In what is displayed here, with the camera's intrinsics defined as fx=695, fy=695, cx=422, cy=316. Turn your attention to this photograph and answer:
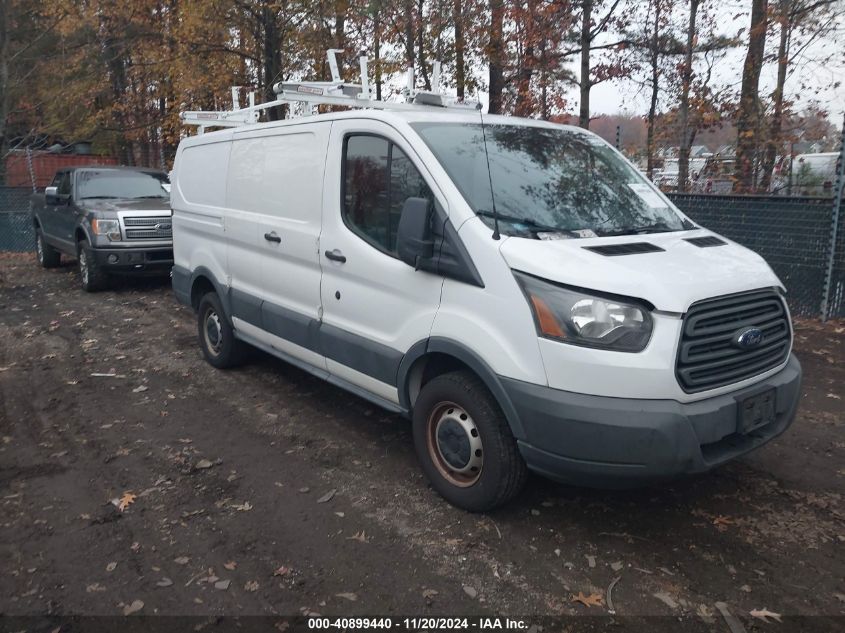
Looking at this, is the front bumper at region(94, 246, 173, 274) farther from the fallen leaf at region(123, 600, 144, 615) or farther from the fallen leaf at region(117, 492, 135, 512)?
the fallen leaf at region(123, 600, 144, 615)

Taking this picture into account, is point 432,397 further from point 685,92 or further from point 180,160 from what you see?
point 685,92

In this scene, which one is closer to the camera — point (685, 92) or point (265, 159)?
point (265, 159)

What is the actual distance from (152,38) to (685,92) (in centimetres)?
1531

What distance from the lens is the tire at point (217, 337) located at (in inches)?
258

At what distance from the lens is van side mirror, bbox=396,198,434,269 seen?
3803 mm

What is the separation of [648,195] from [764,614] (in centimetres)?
265

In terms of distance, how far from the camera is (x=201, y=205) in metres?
6.71

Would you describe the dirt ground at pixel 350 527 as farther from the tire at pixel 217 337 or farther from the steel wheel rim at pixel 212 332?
the steel wheel rim at pixel 212 332

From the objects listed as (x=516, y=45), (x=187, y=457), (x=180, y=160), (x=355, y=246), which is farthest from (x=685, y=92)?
(x=187, y=457)

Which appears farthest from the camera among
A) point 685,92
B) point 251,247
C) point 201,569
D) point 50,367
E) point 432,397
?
point 685,92

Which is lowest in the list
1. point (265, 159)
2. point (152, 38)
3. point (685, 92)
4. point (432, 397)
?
point (432, 397)

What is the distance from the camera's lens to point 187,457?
484 cm

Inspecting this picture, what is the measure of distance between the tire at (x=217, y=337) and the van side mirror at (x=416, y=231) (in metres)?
3.06

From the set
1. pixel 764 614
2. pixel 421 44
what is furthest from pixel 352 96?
pixel 421 44
